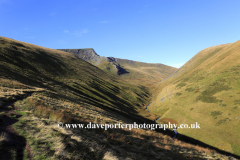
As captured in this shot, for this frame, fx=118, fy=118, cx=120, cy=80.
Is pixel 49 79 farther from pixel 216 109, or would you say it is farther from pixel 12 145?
pixel 216 109

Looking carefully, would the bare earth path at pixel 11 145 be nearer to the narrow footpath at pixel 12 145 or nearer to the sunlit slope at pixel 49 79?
the narrow footpath at pixel 12 145

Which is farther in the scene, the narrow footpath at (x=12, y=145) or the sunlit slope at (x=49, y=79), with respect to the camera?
the sunlit slope at (x=49, y=79)

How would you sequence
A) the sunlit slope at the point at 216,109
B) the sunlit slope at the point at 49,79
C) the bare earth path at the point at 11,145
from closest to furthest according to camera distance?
1. the bare earth path at the point at 11,145
2. the sunlit slope at the point at 49,79
3. the sunlit slope at the point at 216,109

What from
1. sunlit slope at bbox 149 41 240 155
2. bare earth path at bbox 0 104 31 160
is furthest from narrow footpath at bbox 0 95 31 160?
sunlit slope at bbox 149 41 240 155

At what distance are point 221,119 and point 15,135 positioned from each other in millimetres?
73945

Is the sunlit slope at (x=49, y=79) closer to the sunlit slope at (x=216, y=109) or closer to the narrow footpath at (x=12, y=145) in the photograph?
the narrow footpath at (x=12, y=145)

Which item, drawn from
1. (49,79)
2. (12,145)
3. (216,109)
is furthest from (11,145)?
(216,109)

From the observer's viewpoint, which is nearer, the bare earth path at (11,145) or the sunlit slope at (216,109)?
the bare earth path at (11,145)

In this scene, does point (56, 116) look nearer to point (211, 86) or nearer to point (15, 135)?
point (15, 135)

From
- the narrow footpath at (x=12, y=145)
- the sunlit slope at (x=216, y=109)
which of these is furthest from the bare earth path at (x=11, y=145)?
the sunlit slope at (x=216, y=109)

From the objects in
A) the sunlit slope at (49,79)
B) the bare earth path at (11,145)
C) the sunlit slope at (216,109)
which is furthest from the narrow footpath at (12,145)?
the sunlit slope at (216,109)

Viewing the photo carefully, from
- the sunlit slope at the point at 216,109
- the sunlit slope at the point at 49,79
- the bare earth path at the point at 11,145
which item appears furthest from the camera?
the sunlit slope at the point at 216,109


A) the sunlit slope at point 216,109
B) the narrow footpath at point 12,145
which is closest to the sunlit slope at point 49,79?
the narrow footpath at point 12,145

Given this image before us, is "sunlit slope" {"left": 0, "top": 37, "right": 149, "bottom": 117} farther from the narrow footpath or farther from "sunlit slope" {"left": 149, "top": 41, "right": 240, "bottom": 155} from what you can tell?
"sunlit slope" {"left": 149, "top": 41, "right": 240, "bottom": 155}
